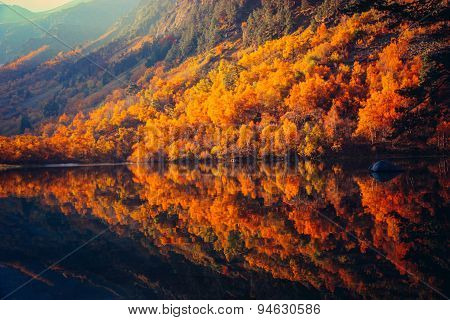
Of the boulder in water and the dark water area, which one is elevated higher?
the boulder in water

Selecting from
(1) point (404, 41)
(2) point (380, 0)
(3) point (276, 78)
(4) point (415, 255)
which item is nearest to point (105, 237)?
(4) point (415, 255)

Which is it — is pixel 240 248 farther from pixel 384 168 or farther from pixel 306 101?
pixel 306 101

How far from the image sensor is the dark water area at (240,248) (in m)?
11.5

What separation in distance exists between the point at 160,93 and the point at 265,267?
6807 inches

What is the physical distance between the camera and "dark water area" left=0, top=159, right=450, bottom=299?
1146 cm

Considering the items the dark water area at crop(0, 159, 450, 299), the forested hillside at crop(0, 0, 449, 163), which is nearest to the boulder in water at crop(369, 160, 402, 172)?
the forested hillside at crop(0, 0, 449, 163)

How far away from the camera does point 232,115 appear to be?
376 ft

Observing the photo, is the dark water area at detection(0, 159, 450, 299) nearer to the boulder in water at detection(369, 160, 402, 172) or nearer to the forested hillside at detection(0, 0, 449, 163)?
the boulder in water at detection(369, 160, 402, 172)

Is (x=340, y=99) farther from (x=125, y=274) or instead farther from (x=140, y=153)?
(x=125, y=274)

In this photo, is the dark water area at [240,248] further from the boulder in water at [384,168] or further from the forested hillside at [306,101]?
the forested hillside at [306,101]

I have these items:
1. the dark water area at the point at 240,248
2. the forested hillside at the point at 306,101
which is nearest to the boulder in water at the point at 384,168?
the forested hillside at the point at 306,101

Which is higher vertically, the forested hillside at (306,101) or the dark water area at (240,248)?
the forested hillside at (306,101)

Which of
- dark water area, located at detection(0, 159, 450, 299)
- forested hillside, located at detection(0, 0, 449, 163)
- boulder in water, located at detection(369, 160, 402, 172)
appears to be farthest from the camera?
forested hillside, located at detection(0, 0, 449, 163)

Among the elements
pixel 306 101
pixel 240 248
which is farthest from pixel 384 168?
pixel 306 101
